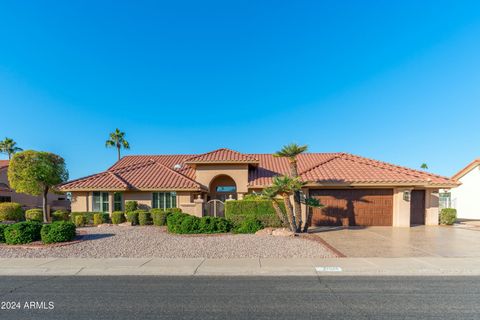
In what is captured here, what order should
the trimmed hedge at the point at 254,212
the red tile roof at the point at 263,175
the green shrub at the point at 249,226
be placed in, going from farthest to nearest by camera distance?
1. the red tile roof at the point at 263,175
2. the trimmed hedge at the point at 254,212
3. the green shrub at the point at 249,226

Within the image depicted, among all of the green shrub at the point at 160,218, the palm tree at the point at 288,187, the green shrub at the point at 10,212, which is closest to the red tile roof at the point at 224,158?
the green shrub at the point at 160,218

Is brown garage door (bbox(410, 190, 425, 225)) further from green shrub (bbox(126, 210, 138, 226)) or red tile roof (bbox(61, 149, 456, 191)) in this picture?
green shrub (bbox(126, 210, 138, 226))

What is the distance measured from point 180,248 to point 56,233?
232 inches

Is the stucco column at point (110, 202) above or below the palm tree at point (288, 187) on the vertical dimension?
below

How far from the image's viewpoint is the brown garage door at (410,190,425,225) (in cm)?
1709

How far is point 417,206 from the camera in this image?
56.3 ft

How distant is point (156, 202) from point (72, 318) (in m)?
14.1

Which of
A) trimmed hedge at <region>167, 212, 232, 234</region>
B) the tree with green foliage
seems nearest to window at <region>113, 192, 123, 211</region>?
the tree with green foliage

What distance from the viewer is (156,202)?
18203 mm

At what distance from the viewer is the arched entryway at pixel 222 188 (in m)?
21.0

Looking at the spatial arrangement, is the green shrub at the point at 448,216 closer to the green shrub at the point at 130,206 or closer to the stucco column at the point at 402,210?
the stucco column at the point at 402,210

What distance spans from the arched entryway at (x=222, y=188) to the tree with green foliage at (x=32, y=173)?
12517 mm

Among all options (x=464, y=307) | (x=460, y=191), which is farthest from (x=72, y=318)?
(x=460, y=191)

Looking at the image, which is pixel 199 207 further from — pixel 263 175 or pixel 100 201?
pixel 100 201
